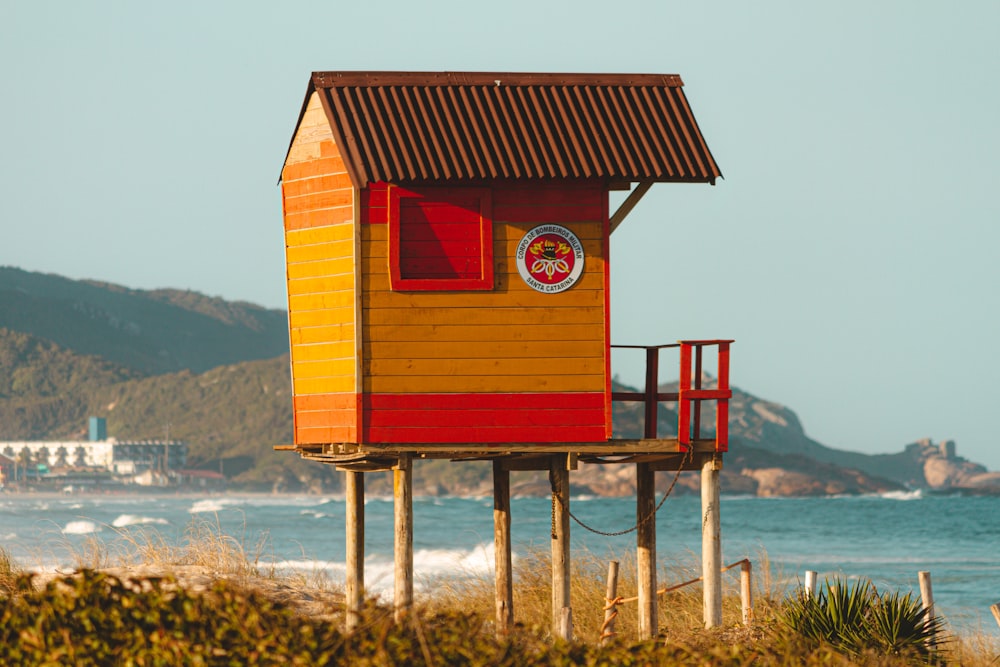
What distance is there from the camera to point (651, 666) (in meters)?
11.5

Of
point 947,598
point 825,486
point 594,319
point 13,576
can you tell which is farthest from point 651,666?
point 825,486

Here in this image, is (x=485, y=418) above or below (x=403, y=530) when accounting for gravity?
above

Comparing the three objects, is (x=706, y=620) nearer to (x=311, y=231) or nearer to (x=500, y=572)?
(x=500, y=572)

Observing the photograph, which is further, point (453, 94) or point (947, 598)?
point (947, 598)

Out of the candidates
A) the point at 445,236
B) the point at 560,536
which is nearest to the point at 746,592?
the point at 560,536

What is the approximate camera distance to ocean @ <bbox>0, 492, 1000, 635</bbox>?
115 feet

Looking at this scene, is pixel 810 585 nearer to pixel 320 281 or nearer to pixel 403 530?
pixel 403 530

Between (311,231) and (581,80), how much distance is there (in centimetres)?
365

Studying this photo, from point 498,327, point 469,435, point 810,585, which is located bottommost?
point 810,585

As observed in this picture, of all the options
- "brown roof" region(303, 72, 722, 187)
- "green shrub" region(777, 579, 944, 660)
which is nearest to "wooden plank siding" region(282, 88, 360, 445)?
"brown roof" region(303, 72, 722, 187)

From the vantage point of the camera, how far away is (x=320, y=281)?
53.3 ft

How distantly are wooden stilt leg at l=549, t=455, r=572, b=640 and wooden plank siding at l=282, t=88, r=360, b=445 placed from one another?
254cm

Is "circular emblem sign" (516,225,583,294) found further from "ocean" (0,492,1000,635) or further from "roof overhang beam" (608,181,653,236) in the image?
"ocean" (0,492,1000,635)

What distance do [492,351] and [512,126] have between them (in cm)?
259
